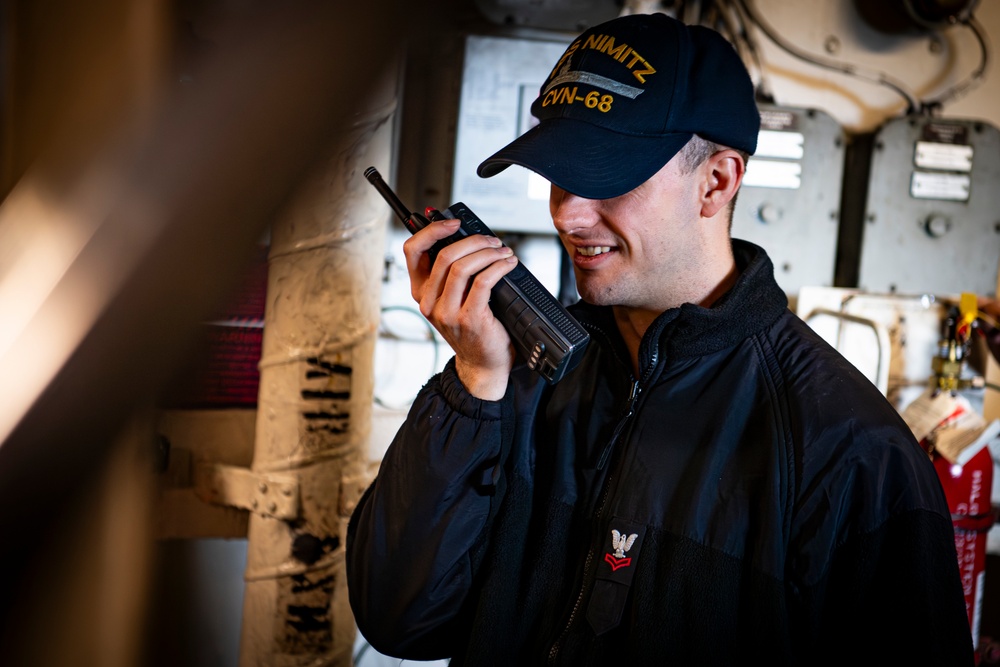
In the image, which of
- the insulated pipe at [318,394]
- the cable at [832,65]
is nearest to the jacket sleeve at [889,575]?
the insulated pipe at [318,394]

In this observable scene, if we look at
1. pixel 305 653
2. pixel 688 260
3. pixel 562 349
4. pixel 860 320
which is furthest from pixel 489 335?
Answer: pixel 860 320

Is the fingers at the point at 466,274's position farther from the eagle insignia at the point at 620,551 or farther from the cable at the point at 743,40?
the cable at the point at 743,40

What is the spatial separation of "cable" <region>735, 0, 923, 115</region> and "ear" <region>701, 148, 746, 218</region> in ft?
2.82

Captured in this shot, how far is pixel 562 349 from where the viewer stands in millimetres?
777

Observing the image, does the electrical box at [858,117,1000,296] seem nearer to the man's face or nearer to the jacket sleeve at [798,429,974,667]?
the man's face

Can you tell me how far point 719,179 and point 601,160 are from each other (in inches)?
5.6

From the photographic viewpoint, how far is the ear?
2.70 feet

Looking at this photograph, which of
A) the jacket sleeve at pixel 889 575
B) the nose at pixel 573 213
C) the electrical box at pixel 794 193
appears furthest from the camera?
the electrical box at pixel 794 193

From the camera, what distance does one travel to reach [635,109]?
0.78 meters

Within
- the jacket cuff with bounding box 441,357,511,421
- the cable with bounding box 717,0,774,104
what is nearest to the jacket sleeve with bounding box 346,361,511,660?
the jacket cuff with bounding box 441,357,511,421

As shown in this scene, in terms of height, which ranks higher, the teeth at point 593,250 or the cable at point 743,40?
the cable at point 743,40

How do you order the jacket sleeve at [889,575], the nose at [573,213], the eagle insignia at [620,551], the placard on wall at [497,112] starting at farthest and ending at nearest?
the placard on wall at [497,112] → the nose at [573,213] → the eagle insignia at [620,551] → the jacket sleeve at [889,575]

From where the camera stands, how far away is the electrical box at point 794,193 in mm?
1494

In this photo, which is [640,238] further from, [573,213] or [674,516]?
[674,516]
